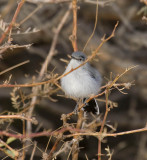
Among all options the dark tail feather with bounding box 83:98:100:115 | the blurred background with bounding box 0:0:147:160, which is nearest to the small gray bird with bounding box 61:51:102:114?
the dark tail feather with bounding box 83:98:100:115

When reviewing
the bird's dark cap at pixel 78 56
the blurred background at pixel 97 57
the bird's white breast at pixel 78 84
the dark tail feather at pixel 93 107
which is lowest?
the dark tail feather at pixel 93 107

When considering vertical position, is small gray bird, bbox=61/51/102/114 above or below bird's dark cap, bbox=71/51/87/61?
below

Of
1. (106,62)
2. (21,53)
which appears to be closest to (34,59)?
(21,53)

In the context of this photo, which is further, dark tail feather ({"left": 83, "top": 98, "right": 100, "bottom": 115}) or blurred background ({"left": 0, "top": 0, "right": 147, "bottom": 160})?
blurred background ({"left": 0, "top": 0, "right": 147, "bottom": 160})

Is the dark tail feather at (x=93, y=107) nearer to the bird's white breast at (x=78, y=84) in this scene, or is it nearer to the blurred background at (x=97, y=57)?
the bird's white breast at (x=78, y=84)

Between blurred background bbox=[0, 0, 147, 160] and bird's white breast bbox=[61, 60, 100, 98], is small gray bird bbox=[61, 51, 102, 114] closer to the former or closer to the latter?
bird's white breast bbox=[61, 60, 100, 98]

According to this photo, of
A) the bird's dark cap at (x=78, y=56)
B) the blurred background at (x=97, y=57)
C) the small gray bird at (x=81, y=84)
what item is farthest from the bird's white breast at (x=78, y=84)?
the blurred background at (x=97, y=57)

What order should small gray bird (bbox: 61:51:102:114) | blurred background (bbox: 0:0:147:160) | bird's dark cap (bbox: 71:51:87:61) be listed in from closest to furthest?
Result: bird's dark cap (bbox: 71:51:87:61), small gray bird (bbox: 61:51:102:114), blurred background (bbox: 0:0:147:160)

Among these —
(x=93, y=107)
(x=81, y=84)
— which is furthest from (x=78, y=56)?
(x=93, y=107)

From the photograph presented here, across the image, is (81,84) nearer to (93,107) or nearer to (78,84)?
(78,84)

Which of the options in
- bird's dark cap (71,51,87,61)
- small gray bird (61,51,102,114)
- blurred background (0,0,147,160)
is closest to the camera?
bird's dark cap (71,51,87,61)

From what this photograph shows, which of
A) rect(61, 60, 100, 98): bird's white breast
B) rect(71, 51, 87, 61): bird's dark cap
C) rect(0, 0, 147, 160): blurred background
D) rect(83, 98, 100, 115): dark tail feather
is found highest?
rect(0, 0, 147, 160): blurred background
